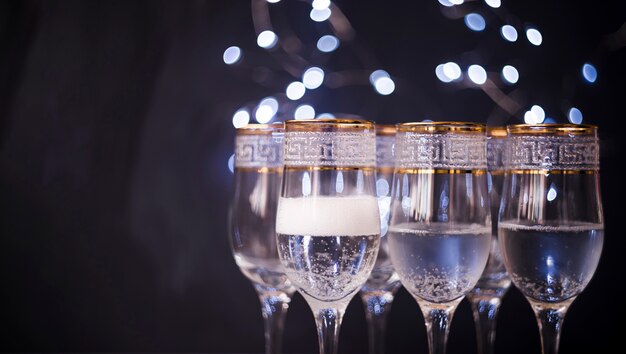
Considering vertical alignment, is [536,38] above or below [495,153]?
above

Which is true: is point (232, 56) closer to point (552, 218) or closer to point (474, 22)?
point (474, 22)

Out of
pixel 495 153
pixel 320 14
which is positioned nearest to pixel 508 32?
pixel 320 14

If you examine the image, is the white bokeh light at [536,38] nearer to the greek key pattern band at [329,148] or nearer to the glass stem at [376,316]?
the glass stem at [376,316]

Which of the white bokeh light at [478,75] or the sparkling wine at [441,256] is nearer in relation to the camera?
the sparkling wine at [441,256]

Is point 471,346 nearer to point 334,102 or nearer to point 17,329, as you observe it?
point 334,102

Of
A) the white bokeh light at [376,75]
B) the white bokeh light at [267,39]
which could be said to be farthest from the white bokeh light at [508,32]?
the white bokeh light at [267,39]

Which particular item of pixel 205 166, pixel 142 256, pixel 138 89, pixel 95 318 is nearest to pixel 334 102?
pixel 205 166

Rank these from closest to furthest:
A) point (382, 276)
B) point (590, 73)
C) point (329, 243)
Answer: point (329, 243) < point (382, 276) < point (590, 73)
